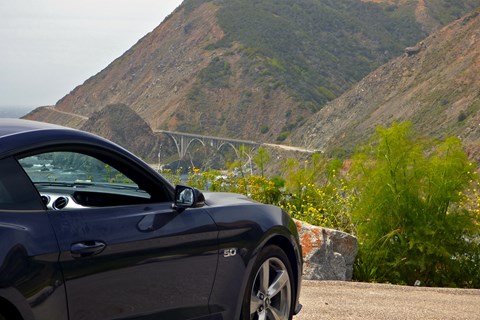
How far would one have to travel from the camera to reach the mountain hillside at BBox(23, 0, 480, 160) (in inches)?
5851

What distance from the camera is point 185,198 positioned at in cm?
450

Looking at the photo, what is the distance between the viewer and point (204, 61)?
17062 cm

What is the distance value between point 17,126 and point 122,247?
2.36ft

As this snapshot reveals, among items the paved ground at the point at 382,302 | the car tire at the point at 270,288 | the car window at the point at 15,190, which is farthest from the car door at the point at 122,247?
the paved ground at the point at 382,302

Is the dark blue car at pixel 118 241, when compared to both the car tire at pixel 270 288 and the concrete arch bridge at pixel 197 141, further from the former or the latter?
the concrete arch bridge at pixel 197 141

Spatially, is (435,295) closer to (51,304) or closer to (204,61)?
(51,304)

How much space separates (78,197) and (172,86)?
167 metres

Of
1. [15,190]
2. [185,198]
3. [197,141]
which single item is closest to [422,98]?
[197,141]

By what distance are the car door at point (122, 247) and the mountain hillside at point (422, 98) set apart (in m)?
76.9

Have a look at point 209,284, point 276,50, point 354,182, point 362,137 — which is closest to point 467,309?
point 354,182

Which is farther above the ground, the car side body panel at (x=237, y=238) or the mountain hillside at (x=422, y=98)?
the car side body panel at (x=237, y=238)

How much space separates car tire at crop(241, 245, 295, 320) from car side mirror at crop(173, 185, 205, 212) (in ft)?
2.24

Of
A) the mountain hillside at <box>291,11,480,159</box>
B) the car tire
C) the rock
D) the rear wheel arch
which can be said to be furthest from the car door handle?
the mountain hillside at <box>291,11,480,159</box>

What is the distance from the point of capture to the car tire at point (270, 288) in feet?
16.5
